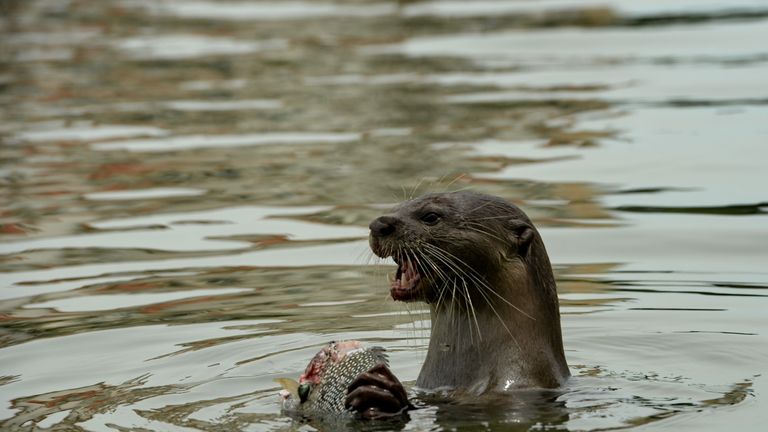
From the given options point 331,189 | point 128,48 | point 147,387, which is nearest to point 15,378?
point 147,387

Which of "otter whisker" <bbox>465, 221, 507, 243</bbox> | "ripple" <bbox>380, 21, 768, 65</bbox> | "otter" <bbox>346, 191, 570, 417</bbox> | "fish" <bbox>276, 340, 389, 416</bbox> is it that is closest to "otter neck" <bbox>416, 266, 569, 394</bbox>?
"otter" <bbox>346, 191, 570, 417</bbox>

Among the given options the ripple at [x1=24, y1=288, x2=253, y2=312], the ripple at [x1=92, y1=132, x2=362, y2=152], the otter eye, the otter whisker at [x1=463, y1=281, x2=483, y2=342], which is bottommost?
the ripple at [x1=24, y1=288, x2=253, y2=312]

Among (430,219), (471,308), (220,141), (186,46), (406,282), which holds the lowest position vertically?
(471,308)

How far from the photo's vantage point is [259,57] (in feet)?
66.4

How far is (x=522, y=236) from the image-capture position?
6.80 metres

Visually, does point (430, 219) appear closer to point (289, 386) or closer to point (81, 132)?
point (289, 386)

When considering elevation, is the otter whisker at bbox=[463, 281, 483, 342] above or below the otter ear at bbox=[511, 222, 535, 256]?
below

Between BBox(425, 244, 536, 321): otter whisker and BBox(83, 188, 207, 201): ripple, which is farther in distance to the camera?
BBox(83, 188, 207, 201): ripple

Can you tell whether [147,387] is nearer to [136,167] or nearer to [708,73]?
[136,167]

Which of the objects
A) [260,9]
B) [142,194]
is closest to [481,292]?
[142,194]

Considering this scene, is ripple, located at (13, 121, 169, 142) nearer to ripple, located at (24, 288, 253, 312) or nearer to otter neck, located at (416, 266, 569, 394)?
ripple, located at (24, 288, 253, 312)

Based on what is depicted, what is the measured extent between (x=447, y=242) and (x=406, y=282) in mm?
237

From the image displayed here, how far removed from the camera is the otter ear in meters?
6.79

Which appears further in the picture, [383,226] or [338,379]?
[383,226]
